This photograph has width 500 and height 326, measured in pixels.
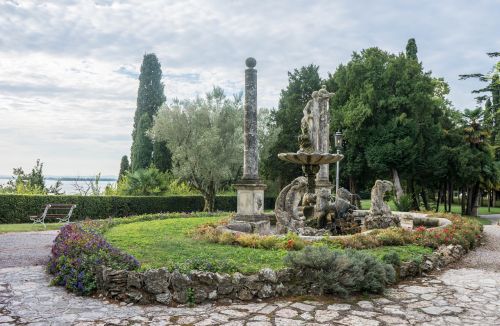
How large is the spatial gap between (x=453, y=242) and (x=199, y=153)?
17.7 m

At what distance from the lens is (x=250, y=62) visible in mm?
13438

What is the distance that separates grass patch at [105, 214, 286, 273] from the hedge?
9142 mm

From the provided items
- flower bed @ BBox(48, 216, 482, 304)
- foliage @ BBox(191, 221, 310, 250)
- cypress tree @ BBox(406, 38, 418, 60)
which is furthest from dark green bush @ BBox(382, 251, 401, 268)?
cypress tree @ BBox(406, 38, 418, 60)

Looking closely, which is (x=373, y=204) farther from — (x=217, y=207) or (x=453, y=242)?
(x=217, y=207)

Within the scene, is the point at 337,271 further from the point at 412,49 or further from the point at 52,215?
the point at 412,49

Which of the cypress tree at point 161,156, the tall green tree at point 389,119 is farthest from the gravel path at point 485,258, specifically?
the cypress tree at point 161,156

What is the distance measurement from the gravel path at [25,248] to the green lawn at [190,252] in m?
1.66

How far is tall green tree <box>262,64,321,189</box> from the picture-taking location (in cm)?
3416

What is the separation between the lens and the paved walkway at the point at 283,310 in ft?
17.9

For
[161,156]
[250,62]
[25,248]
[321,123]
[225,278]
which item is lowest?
[25,248]

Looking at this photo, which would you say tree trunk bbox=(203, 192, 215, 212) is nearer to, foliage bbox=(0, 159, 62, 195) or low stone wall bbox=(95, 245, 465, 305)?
foliage bbox=(0, 159, 62, 195)

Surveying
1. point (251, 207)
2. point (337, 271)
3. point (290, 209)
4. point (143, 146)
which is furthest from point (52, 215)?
point (143, 146)

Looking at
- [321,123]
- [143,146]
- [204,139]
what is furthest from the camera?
[143,146]

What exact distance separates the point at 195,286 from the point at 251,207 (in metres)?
6.32
